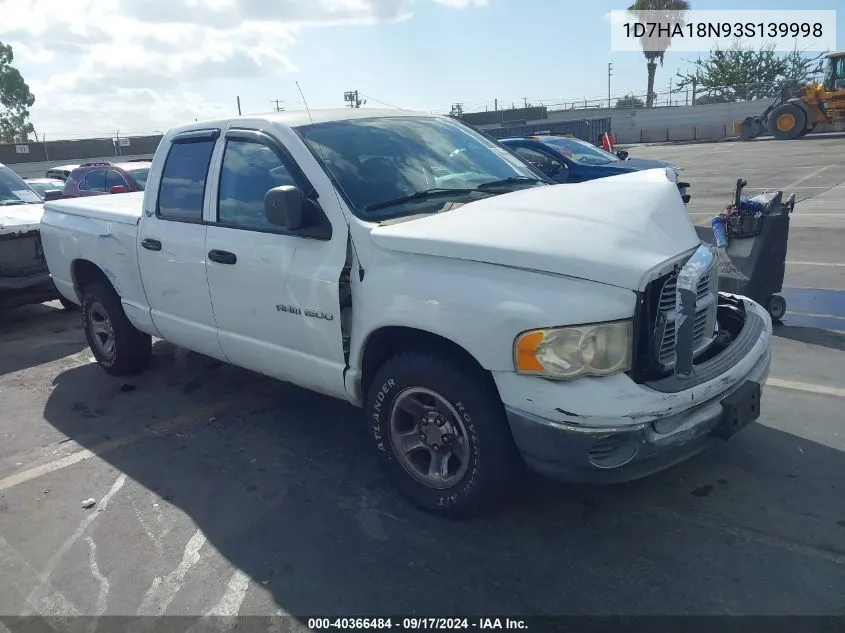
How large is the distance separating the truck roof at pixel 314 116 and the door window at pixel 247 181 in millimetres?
170

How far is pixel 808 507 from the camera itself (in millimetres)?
3318

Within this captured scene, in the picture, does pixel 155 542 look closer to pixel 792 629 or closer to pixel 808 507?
pixel 792 629

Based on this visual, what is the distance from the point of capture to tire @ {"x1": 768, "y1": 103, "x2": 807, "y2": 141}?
1277 inches

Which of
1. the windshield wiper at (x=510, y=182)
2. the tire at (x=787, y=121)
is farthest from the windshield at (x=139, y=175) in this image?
the tire at (x=787, y=121)

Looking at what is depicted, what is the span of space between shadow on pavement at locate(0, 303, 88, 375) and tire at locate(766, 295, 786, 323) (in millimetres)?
6430

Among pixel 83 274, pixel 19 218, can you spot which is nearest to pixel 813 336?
pixel 83 274

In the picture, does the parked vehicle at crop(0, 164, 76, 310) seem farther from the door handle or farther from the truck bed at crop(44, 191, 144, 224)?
the door handle

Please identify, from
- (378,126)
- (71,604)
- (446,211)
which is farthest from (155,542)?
(378,126)

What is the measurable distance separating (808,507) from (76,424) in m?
4.63

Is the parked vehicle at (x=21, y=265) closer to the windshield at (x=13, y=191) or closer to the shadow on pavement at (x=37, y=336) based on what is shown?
the shadow on pavement at (x=37, y=336)

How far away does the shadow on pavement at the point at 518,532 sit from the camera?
285cm

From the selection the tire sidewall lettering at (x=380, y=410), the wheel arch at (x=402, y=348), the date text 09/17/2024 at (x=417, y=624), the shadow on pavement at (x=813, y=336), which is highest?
the wheel arch at (x=402, y=348)

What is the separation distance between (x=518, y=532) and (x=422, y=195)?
1.80 m

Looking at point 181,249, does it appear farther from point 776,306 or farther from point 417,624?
point 776,306
